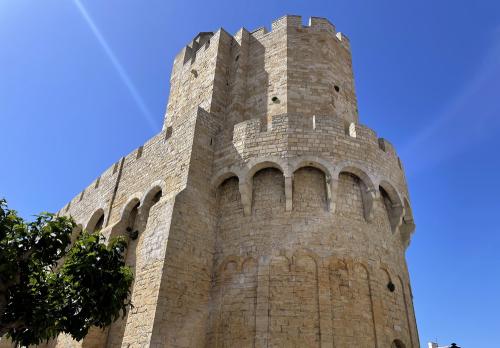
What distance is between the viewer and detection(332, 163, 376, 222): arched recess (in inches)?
432

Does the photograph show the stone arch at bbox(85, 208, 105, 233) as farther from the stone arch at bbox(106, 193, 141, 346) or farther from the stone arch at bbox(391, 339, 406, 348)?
the stone arch at bbox(391, 339, 406, 348)

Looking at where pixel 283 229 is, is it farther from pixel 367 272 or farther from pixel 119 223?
pixel 119 223

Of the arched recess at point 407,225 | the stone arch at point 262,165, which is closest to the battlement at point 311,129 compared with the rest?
the stone arch at point 262,165

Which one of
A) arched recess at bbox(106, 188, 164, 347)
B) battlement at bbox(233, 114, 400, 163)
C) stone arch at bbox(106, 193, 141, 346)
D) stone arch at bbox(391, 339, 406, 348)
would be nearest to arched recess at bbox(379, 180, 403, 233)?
battlement at bbox(233, 114, 400, 163)

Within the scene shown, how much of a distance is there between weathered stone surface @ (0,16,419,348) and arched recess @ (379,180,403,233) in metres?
0.04

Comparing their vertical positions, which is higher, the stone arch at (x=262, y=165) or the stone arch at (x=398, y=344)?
the stone arch at (x=262, y=165)

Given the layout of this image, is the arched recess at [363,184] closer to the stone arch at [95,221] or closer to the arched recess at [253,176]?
the arched recess at [253,176]

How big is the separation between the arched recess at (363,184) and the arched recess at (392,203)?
0.54m

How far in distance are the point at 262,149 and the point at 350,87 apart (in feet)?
18.3

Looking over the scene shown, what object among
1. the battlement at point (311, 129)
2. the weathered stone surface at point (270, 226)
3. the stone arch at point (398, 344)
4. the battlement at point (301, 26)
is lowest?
the stone arch at point (398, 344)

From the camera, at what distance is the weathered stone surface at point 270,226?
9391 mm

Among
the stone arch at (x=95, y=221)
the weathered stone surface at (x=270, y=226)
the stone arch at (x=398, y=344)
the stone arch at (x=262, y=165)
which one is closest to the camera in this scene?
the weathered stone surface at (x=270, y=226)

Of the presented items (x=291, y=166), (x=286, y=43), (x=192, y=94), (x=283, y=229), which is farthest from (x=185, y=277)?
(x=286, y=43)

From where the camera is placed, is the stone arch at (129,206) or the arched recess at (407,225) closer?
the arched recess at (407,225)
